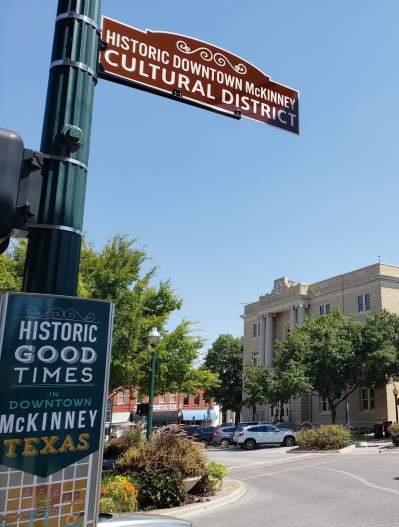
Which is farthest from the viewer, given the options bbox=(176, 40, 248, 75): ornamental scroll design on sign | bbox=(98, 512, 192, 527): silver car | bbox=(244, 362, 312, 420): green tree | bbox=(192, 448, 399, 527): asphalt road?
bbox=(244, 362, 312, 420): green tree

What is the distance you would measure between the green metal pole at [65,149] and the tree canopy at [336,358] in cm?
3647

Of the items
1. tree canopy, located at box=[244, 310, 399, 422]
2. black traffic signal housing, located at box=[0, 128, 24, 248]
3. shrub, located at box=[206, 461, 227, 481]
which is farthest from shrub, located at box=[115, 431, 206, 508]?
tree canopy, located at box=[244, 310, 399, 422]

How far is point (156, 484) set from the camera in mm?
11531

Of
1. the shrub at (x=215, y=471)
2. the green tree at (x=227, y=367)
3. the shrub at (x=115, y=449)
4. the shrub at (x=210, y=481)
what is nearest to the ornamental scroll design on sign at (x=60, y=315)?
the shrub at (x=210, y=481)

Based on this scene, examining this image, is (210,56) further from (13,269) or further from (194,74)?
(13,269)

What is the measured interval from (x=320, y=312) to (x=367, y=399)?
422 inches

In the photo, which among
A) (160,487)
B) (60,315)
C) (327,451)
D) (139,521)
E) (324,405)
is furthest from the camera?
(324,405)

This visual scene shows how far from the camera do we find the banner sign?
246 centimetres

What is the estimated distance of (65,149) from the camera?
3.00 meters

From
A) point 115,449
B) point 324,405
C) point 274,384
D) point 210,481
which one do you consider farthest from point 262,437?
point 210,481

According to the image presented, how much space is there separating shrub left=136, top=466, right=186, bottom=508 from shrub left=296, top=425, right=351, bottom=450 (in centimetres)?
1918

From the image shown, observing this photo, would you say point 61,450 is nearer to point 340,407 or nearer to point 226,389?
point 340,407

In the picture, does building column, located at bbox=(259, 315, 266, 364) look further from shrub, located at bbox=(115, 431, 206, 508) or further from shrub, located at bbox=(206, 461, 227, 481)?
shrub, located at bbox=(115, 431, 206, 508)

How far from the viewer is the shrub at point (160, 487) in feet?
37.8
